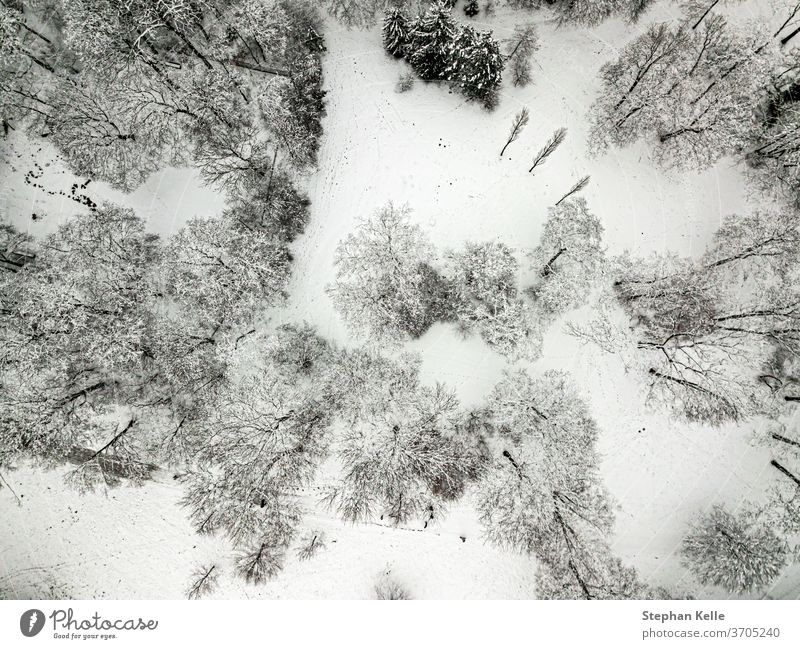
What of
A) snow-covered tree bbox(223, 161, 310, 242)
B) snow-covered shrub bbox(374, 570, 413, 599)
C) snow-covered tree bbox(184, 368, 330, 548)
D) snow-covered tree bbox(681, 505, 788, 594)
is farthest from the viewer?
snow-covered tree bbox(223, 161, 310, 242)

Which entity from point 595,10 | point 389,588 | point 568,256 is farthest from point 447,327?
point 595,10

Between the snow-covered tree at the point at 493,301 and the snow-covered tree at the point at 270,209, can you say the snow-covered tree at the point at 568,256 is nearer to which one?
the snow-covered tree at the point at 493,301

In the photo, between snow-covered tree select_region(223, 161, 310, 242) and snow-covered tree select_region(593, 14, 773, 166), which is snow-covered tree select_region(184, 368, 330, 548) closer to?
snow-covered tree select_region(223, 161, 310, 242)

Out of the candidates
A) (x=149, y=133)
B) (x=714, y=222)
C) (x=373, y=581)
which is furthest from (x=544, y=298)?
(x=149, y=133)

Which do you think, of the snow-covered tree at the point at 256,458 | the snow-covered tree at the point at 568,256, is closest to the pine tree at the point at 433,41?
the snow-covered tree at the point at 568,256

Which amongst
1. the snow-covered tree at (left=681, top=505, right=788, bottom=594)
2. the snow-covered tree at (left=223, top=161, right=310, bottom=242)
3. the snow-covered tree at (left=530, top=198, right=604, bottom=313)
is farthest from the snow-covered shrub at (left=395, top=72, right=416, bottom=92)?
the snow-covered tree at (left=681, top=505, right=788, bottom=594)

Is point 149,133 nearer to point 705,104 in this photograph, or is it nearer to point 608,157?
point 608,157
